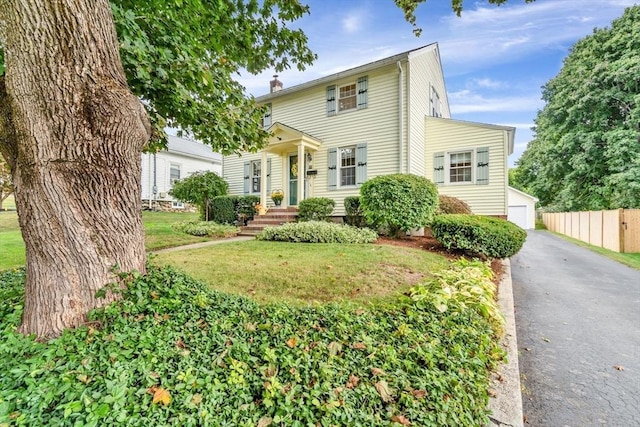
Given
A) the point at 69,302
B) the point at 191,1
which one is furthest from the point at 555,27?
the point at 69,302

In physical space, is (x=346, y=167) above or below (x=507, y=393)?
above

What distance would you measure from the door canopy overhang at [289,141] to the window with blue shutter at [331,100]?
48.7 inches

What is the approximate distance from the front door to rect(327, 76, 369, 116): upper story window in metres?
2.30

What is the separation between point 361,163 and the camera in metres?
11.0

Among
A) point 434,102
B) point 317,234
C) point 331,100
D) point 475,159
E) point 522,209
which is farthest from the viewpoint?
point 522,209

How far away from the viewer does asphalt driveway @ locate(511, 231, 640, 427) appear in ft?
8.01

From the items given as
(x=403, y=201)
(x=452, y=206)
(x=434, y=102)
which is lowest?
(x=452, y=206)

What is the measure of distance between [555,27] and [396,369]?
1267 centimetres

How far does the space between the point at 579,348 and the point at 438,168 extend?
8.71 meters

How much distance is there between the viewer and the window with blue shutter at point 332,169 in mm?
11484

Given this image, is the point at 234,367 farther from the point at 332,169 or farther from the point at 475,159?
the point at 475,159

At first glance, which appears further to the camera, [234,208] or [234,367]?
[234,208]

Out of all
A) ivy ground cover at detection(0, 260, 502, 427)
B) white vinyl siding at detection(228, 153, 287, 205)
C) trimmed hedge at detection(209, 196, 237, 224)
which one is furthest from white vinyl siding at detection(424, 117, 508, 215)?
ivy ground cover at detection(0, 260, 502, 427)

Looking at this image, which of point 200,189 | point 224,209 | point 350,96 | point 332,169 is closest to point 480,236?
point 332,169
